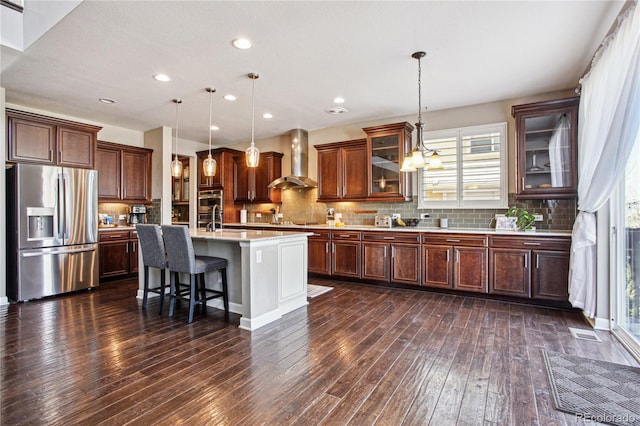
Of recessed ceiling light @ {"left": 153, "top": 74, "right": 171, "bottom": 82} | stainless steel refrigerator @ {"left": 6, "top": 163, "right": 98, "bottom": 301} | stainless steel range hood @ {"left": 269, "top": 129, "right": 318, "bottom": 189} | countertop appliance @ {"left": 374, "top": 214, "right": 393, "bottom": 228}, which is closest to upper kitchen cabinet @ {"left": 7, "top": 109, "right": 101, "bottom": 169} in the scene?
stainless steel refrigerator @ {"left": 6, "top": 163, "right": 98, "bottom": 301}

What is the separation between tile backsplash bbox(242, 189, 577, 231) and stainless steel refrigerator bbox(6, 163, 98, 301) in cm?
325

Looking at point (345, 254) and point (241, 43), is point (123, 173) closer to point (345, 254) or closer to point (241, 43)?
point (241, 43)

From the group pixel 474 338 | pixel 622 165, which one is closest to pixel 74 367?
pixel 474 338

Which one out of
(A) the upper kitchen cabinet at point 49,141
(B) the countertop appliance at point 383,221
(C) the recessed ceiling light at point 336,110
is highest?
(C) the recessed ceiling light at point 336,110

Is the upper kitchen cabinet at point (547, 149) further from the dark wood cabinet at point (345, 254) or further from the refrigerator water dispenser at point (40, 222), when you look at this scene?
the refrigerator water dispenser at point (40, 222)

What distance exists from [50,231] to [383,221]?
4.88m

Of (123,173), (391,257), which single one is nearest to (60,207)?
(123,173)

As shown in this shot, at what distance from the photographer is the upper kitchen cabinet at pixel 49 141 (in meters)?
4.45

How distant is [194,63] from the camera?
3.62m

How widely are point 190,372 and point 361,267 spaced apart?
3303 millimetres

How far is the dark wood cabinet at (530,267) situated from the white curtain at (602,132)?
0.98 ft

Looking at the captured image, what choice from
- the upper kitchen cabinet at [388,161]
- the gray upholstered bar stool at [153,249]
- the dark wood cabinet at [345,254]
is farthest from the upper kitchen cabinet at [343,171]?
the gray upholstered bar stool at [153,249]

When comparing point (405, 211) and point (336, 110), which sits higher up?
point (336, 110)

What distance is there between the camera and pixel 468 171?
504cm
